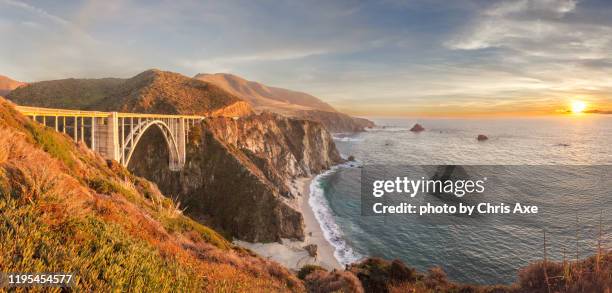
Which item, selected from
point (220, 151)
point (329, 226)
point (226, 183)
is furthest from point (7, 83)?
point (329, 226)

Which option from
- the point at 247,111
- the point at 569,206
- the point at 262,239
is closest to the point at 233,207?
the point at 262,239

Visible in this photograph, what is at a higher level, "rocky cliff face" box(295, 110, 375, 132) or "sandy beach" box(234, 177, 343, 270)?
"rocky cliff face" box(295, 110, 375, 132)

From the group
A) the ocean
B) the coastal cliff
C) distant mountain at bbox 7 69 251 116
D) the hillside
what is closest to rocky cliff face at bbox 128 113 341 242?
the coastal cliff

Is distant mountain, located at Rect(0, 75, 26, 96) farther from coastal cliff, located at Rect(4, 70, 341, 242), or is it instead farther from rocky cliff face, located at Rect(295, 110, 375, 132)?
rocky cliff face, located at Rect(295, 110, 375, 132)

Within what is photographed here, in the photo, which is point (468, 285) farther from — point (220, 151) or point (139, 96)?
point (139, 96)

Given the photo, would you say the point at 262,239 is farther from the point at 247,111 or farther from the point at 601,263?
the point at 247,111

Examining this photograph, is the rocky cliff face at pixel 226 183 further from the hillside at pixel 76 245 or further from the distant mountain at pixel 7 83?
the distant mountain at pixel 7 83
